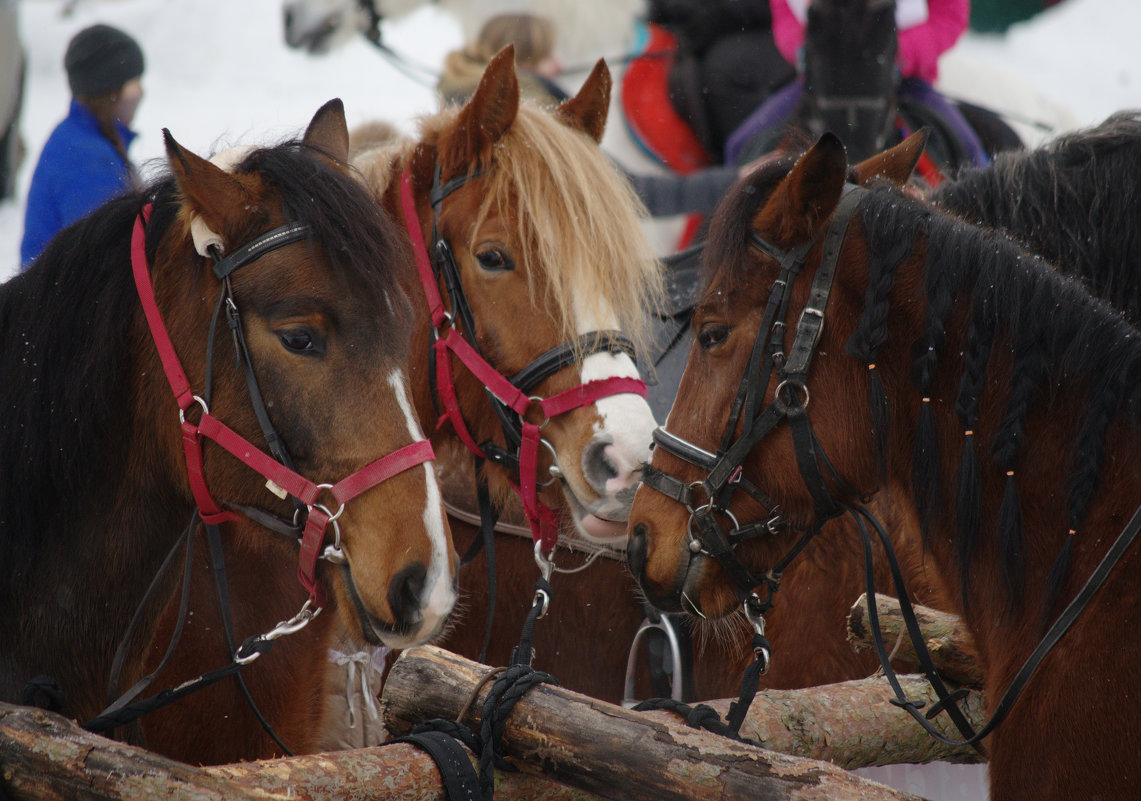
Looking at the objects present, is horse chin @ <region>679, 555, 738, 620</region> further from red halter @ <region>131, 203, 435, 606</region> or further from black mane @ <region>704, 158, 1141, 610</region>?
red halter @ <region>131, 203, 435, 606</region>

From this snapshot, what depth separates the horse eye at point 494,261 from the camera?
266 centimetres

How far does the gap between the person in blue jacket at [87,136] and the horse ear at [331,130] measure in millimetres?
1405

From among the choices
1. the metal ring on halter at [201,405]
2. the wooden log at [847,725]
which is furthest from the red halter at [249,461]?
the wooden log at [847,725]

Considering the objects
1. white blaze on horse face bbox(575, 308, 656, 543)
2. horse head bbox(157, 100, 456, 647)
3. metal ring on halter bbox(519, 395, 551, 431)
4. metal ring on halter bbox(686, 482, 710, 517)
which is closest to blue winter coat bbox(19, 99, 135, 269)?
horse head bbox(157, 100, 456, 647)

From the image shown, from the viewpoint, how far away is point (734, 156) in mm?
5824

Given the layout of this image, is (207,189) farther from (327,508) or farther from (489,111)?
(489,111)

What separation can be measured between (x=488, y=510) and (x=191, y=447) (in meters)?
1.02

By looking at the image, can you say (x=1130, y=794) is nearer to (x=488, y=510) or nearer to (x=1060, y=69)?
(x=488, y=510)

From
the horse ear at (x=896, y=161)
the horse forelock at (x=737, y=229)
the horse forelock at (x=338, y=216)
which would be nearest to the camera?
the horse forelock at (x=338, y=216)

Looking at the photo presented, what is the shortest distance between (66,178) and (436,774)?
2937 millimetres

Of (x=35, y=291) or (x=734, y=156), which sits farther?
(x=734, y=156)

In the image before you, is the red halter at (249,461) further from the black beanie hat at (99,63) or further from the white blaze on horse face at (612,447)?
the black beanie hat at (99,63)

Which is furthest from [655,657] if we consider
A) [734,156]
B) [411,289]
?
[734,156]

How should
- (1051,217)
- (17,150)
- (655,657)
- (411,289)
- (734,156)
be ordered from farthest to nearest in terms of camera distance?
(17,150)
(734,156)
(655,657)
(1051,217)
(411,289)
